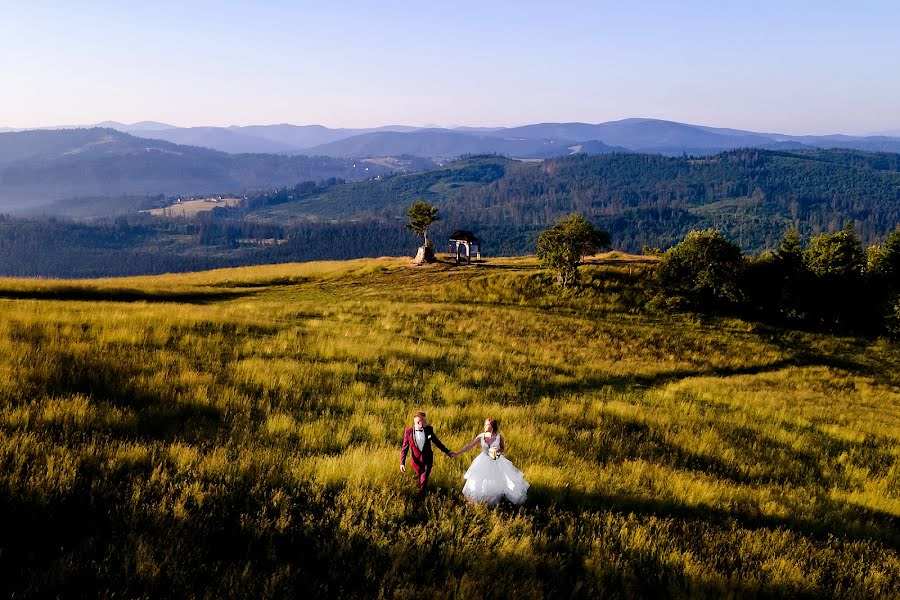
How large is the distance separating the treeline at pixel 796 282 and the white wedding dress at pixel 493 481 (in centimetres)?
3601

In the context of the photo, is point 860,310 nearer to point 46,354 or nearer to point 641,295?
point 641,295

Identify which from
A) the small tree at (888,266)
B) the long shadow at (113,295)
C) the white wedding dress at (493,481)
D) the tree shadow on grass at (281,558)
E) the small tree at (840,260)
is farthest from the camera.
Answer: the small tree at (840,260)

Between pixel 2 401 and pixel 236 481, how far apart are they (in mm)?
4649

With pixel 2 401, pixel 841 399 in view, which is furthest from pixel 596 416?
pixel 841 399

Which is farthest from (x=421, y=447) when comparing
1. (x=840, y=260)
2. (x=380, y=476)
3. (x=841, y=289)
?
(x=840, y=260)

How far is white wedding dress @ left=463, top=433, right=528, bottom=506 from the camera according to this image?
653 centimetres

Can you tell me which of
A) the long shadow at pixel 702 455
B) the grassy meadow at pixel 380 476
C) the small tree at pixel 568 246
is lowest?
the long shadow at pixel 702 455

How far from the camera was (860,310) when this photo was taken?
124 ft

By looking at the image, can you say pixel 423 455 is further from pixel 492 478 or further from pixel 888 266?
pixel 888 266

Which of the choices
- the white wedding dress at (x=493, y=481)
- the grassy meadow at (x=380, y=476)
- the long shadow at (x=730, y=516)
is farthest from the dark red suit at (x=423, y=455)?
the long shadow at (x=730, y=516)

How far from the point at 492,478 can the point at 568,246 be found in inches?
1453

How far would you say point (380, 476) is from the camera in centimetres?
680

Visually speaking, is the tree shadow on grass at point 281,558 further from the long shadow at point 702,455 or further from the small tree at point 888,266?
the small tree at point 888,266

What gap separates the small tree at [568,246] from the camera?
136 ft
